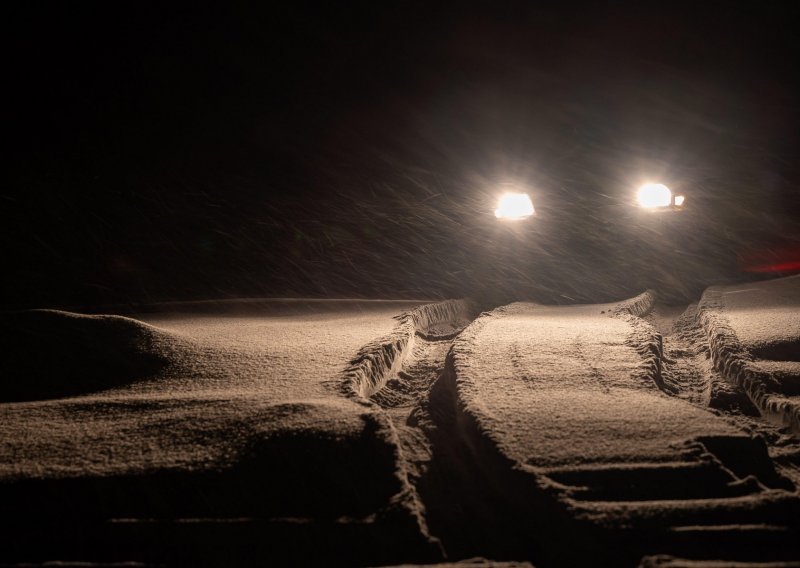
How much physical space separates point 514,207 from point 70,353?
5451mm

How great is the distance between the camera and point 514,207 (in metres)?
6.90

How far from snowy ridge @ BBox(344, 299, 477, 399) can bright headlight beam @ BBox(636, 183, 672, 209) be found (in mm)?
2874

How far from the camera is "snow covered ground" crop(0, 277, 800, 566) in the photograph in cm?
175

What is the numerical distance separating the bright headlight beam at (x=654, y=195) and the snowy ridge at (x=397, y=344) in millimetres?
2874

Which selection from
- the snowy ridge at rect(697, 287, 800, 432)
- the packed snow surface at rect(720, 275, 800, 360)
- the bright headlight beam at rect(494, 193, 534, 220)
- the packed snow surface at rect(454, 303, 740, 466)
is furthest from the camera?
the bright headlight beam at rect(494, 193, 534, 220)

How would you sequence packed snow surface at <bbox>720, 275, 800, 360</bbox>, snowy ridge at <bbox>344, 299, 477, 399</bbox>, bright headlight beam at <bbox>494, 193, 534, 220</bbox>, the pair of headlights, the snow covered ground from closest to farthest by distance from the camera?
the snow covered ground, snowy ridge at <bbox>344, 299, 477, 399</bbox>, packed snow surface at <bbox>720, 275, 800, 360</bbox>, the pair of headlights, bright headlight beam at <bbox>494, 193, 534, 220</bbox>

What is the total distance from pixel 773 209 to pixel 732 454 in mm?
6961

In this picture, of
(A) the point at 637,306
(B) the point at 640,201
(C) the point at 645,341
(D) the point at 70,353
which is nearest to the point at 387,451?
(C) the point at 645,341

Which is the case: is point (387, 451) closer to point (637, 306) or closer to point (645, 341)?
point (645, 341)

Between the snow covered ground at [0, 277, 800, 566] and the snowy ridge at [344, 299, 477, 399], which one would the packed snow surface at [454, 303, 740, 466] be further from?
the snowy ridge at [344, 299, 477, 399]

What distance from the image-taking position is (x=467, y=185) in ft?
23.7

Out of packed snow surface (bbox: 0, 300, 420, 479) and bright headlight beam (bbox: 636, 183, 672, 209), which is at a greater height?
bright headlight beam (bbox: 636, 183, 672, 209)

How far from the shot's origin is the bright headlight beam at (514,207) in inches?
267

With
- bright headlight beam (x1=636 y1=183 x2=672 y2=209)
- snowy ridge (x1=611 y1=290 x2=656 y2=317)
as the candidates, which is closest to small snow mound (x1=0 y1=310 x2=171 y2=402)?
snowy ridge (x1=611 y1=290 x2=656 y2=317)
